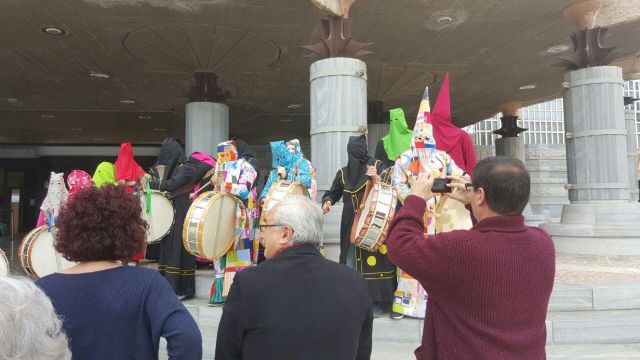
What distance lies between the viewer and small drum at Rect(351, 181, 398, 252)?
156 inches

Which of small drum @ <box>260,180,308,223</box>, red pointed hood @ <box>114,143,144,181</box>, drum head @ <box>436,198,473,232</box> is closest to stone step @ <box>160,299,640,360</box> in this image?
drum head @ <box>436,198,473,232</box>

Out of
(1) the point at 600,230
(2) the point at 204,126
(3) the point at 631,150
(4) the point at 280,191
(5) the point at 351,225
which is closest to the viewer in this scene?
(4) the point at 280,191

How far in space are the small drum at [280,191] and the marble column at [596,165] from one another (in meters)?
5.53

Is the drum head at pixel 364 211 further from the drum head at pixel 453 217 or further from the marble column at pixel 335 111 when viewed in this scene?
the marble column at pixel 335 111

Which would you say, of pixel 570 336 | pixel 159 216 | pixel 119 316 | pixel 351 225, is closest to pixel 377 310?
pixel 351 225

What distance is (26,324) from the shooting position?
3.37 feet

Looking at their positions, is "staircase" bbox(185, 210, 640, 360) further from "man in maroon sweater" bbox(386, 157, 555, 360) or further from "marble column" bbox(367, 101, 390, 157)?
"marble column" bbox(367, 101, 390, 157)

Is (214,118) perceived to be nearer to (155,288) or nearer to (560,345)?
(560,345)

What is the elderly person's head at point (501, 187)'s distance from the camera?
152 centimetres

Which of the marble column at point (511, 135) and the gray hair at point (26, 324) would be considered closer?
the gray hair at point (26, 324)

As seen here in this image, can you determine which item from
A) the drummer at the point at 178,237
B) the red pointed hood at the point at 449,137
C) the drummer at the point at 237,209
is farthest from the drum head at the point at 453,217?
the drummer at the point at 178,237

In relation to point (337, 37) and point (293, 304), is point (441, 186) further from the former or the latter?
point (337, 37)

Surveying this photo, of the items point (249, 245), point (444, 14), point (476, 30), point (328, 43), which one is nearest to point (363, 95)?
point (328, 43)

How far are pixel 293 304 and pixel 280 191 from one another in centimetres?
281
